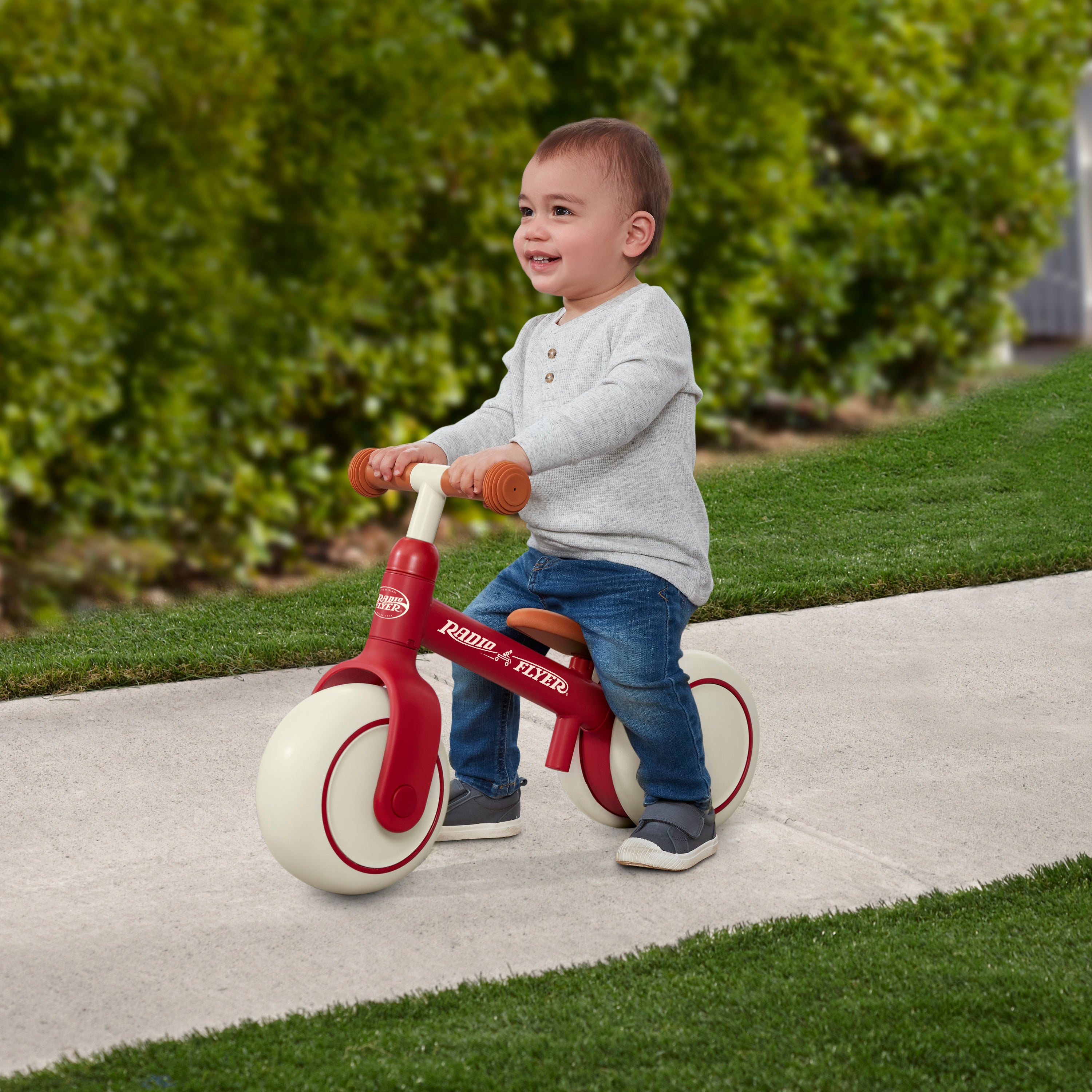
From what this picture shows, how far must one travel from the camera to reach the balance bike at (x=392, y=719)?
2.77m

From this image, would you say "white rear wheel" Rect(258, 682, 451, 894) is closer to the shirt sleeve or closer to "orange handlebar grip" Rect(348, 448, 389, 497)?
"orange handlebar grip" Rect(348, 448, 389, 497)

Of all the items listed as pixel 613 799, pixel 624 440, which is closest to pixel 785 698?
pixel 613 799

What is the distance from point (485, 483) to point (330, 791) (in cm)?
65

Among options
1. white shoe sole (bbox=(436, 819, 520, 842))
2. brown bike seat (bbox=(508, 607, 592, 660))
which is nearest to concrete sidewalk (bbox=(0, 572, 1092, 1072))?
white shoe sole (bbox=(436, 819, 520, 842))

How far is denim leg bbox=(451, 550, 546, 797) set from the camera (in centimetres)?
324

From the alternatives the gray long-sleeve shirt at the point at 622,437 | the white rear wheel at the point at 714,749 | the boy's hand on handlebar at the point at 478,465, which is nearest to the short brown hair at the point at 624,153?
the gray long-sleeve shirt at the point at 622,437

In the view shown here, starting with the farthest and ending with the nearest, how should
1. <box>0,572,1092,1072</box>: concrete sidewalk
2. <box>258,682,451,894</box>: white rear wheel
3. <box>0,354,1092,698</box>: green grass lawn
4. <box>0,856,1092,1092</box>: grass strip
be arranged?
<box>0,354,1092,698</box>: green grass lawn, <box>258,682,451,894</box>: white rear wheel, <box>0,572,1092,1072</box>: concrete sidewalk, <box>0,856,1092,1092</box>: grass strip

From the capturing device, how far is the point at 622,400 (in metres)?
2.87

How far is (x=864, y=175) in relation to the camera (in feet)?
7.87

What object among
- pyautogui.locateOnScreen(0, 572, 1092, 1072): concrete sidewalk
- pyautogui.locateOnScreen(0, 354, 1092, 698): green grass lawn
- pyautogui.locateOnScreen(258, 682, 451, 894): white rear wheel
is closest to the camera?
pyautogui.locateOnScreen(0, 572, 1092, 1072): concrete sidewalk

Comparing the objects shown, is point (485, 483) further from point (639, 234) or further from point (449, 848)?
point (449, 848)

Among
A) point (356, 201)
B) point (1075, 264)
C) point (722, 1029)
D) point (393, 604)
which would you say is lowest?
point (722, 1029)

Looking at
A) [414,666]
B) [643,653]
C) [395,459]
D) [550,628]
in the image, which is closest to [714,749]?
[643,653]

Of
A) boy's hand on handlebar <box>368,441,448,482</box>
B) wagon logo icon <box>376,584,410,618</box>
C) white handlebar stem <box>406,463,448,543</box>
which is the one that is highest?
boy's hand on handlebar <box>368,441,448,482</box>
